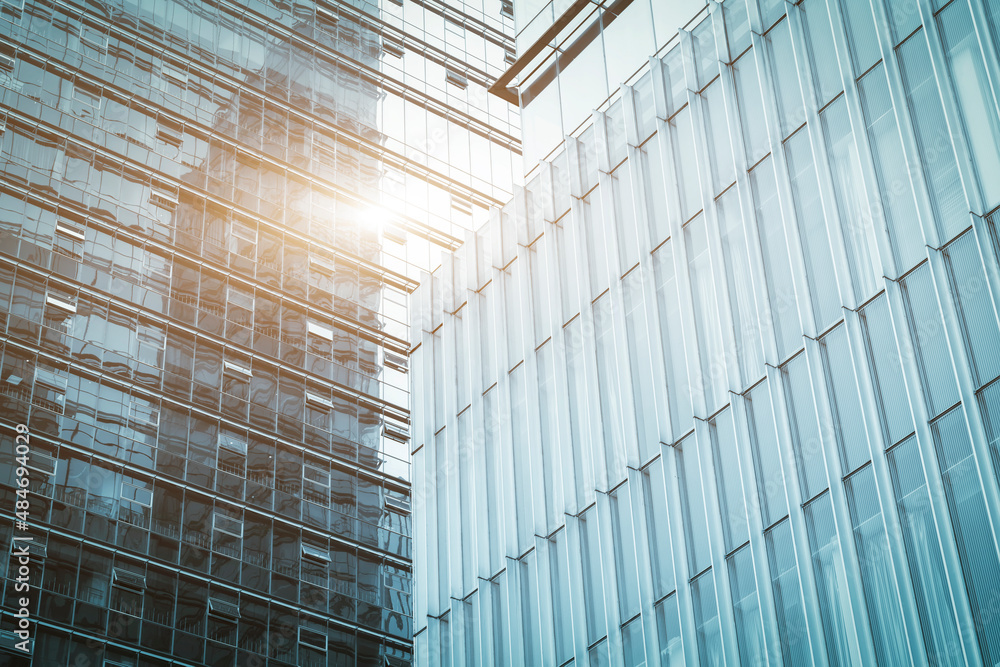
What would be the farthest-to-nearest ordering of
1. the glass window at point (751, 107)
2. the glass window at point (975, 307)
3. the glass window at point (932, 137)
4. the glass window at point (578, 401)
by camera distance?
the glass window at point (578, 401) → the glass window at point (751, 107) → the glass window at point (932, 137) → the glass window at point (975, 307)

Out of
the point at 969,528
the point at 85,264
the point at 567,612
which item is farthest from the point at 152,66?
the point at 969,528

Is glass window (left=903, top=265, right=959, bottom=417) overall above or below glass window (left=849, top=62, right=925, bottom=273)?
below

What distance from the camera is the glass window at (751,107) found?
1795cm

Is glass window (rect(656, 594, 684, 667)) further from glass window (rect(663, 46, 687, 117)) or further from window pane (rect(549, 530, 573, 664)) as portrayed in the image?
glass window (rect(663, 46, 687, 117))

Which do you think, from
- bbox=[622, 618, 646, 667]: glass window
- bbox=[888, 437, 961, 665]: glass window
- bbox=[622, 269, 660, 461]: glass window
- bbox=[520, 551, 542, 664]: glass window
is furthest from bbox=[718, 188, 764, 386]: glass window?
bbox=[520, 551, 542, 664]: glass window

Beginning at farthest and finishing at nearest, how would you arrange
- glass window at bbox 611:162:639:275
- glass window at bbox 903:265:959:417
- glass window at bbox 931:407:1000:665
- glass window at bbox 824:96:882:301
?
glass window at bbox 611:162:639:275, glass window at bbox 824:96:882:301, glass window at bbox 903:265:959:417, glass window at bbox 931:407:1000:665

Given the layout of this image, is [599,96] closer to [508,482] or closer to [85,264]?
[508,482]

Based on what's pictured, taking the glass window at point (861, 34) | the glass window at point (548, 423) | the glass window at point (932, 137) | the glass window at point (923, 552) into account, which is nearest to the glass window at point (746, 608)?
the glass window at point (923, 552)

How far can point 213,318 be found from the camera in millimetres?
41781

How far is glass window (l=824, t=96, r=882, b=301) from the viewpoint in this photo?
50.4ft

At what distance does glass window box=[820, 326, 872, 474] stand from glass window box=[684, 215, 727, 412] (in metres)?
1.95

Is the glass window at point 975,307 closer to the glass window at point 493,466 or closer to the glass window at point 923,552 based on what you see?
the glass window at point 923,552

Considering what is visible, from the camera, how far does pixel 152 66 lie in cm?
4491

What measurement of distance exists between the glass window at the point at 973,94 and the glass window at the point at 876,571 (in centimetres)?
361
